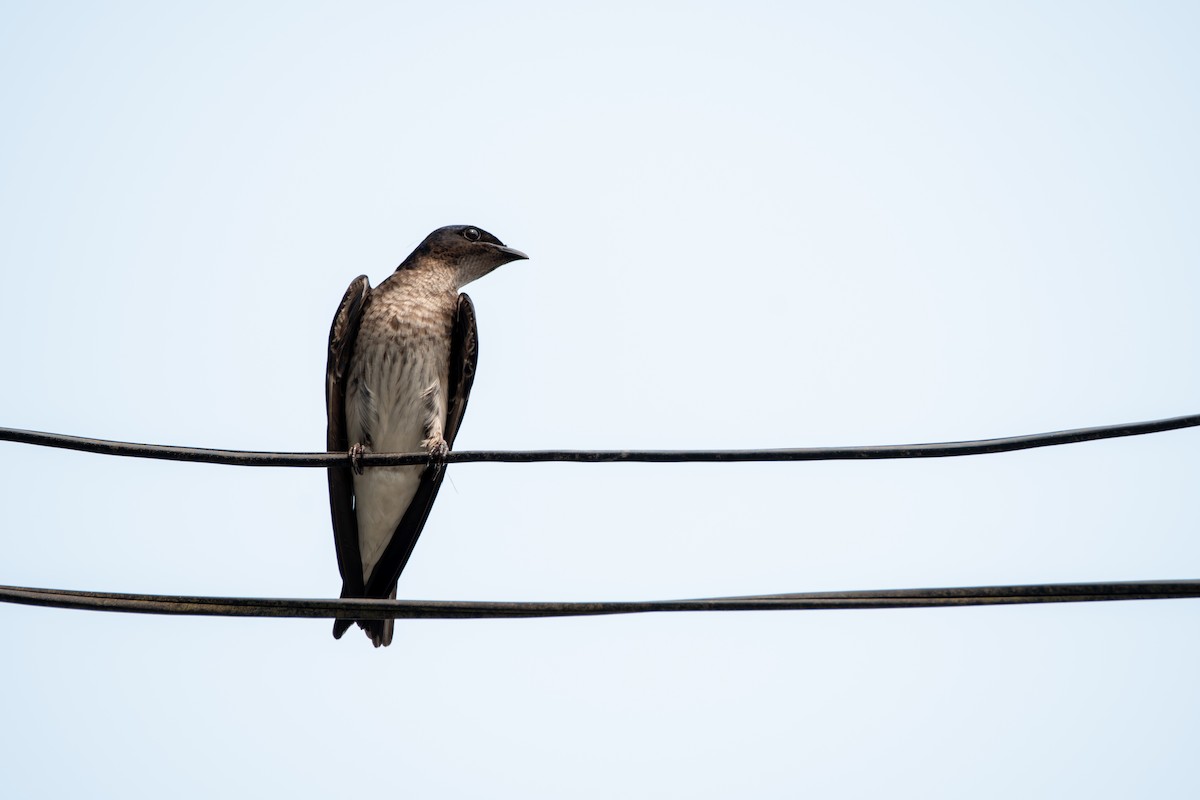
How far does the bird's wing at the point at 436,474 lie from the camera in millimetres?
7961

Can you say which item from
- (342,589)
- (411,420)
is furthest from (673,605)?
(411,420)

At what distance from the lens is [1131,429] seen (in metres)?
4.10

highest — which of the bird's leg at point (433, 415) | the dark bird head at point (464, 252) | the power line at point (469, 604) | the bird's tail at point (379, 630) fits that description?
the dark bird head at point (464, 252)

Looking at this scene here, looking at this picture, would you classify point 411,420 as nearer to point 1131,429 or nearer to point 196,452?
point 196,452

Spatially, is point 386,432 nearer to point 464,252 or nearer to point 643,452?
point 464,252

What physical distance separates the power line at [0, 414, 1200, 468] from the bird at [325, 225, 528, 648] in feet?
10.5

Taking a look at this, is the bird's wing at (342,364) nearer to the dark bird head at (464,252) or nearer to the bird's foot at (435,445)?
the bird's foot at (435,445)

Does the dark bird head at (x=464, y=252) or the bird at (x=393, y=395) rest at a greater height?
the dark bird head at (x=464, y=252)

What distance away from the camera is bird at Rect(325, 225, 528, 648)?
8.13 meters

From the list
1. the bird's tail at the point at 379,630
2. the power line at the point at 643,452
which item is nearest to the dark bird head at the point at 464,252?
the bird's tail at the point at 379,630

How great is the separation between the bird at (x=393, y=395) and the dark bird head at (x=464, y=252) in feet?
1.84

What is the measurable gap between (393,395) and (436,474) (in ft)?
1.95

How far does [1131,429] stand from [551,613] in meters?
1.91

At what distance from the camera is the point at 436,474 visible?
800cm
